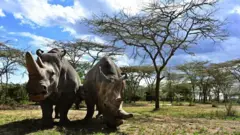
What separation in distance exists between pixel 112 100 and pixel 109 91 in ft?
0.85

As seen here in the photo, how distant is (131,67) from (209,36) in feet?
73.4

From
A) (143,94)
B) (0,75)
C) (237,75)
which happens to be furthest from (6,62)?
(143,94)

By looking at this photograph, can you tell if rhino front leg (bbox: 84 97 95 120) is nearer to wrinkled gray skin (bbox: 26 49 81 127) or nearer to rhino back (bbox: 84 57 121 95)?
rhino back (bbox: 84 57 121 95)

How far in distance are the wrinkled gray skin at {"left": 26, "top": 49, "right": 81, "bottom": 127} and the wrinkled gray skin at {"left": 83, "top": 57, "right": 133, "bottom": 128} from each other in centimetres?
76

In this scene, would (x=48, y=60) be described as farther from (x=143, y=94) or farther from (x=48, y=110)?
(x=143, y=94)

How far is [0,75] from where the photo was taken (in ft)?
92.0

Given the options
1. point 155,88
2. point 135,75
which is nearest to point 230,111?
point 155,88

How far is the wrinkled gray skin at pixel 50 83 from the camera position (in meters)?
7.00

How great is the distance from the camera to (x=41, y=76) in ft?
23.5

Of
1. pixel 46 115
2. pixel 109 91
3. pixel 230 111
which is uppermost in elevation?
pixel 109 91

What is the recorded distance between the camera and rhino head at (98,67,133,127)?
8.12 meters

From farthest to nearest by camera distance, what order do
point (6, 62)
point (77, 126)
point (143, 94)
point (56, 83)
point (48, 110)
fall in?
1. point (143, 94)
2. point (6, 62)
3. point (77, 126)
4. point (48, 110)
5. point (56, 83)

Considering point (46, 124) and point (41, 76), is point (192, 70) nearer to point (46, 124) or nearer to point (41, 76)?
point (46, 124)

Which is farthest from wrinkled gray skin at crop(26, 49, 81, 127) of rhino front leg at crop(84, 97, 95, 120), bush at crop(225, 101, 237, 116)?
bush at crop(225, 101, 237, 116)
